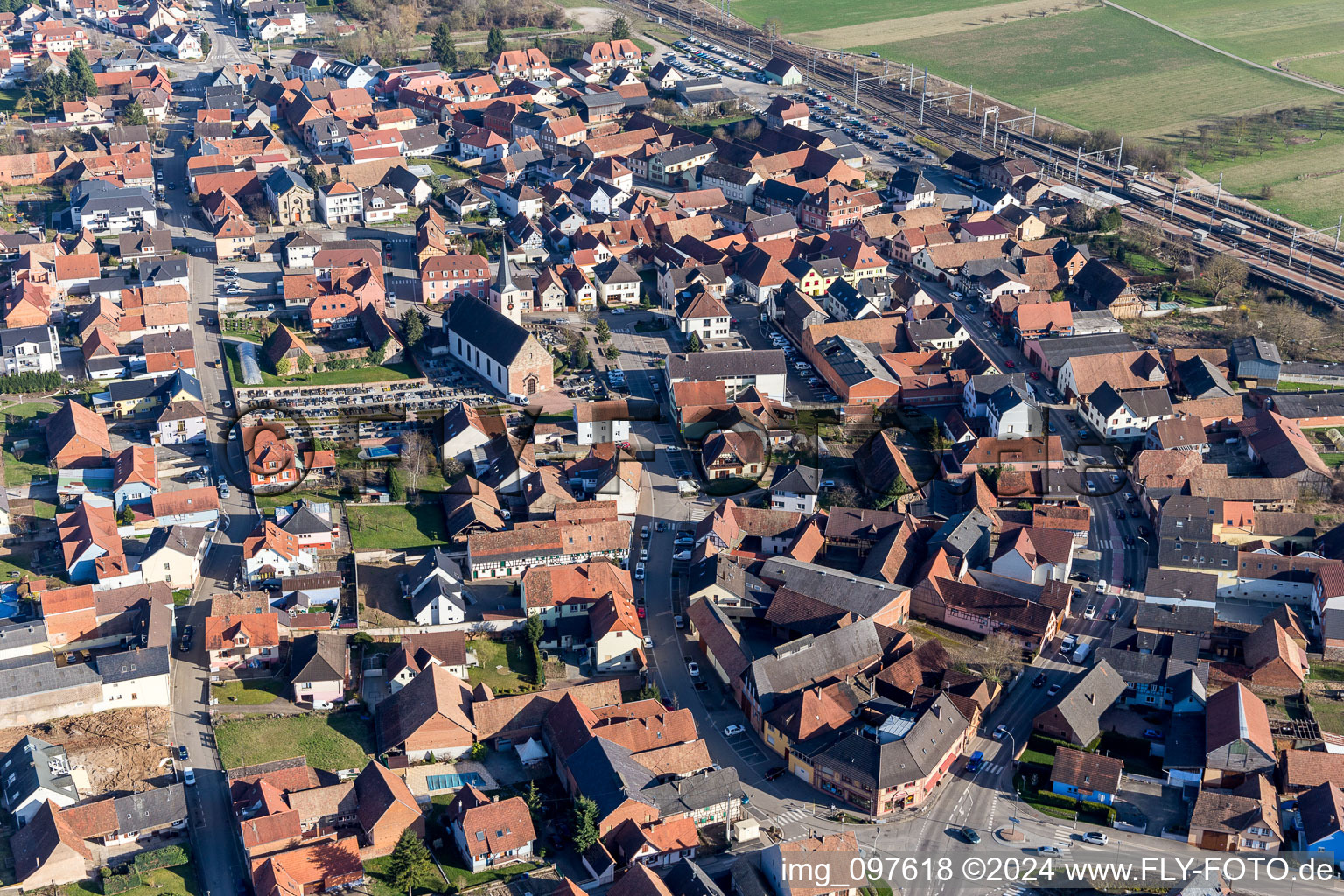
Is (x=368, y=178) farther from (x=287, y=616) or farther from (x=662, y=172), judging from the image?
(x=287, y=616)

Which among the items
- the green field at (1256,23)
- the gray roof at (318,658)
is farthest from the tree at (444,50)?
the gray roof at (318,658)

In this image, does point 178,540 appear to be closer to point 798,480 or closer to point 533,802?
point 533,802

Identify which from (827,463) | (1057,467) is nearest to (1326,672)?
(1057,467)

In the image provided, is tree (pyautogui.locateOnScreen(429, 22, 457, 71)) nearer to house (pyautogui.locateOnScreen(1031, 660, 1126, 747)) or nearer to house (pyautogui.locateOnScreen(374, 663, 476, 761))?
house (pyautogui.locateOnScreen(374, 663, 476, 761))

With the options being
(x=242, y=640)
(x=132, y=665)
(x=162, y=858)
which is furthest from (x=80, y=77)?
(x=162, y=858)

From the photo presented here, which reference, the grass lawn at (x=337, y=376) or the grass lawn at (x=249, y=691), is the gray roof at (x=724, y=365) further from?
the grass lawn at (x=249, y=691)
